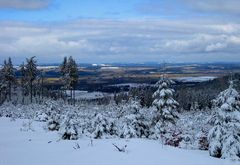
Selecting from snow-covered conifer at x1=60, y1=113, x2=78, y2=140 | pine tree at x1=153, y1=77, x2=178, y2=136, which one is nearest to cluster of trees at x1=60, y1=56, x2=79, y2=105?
pine tree at x1=153, y1=77, x2=178, y2=136

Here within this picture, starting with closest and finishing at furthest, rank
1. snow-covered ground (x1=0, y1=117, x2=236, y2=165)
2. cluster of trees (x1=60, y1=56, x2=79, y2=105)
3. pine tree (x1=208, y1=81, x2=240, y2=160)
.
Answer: snow-covered ground (x1=0, y1=117, x2=236, y2=165) < pine tree (x1=208, y1=81, x2=240, y2=160) < cluster of trees (x1=60, y1=56, x2=79, y2=105)

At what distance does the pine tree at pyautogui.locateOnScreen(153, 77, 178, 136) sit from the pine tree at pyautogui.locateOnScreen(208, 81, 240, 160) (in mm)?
12196

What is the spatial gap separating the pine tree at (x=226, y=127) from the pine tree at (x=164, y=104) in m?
12.2

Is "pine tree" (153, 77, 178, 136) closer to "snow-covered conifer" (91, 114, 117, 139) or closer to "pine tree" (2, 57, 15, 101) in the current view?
"snow-covered conifer" (91, 114, 117, 139)

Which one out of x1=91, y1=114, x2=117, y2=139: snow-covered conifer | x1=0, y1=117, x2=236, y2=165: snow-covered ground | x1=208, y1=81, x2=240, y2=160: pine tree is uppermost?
x1=208, y1=81, x2=240, y2=160: pine tree

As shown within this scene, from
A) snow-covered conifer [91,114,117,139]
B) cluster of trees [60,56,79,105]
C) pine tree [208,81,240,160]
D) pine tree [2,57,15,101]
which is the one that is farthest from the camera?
pine tree [2,57,15,101]

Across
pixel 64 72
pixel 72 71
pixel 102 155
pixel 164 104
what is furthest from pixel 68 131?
pixel 64 72

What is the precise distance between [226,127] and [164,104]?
13.7m

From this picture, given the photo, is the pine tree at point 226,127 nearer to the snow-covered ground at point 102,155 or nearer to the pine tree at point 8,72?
the snow-covered ground at point 102,155

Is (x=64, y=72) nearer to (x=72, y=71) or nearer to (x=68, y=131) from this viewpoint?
(x=72, y=71)

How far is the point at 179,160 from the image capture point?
13.0 m

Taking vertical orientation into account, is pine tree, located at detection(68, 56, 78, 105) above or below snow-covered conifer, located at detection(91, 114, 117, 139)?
above

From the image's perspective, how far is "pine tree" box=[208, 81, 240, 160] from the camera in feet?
48.4

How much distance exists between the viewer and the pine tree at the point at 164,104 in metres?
28.3
